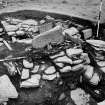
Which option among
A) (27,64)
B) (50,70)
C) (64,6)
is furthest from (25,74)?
(64,6)

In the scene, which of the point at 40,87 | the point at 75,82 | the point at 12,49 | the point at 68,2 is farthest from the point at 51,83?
the point at 68,2

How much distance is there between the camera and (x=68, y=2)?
6.35 metres

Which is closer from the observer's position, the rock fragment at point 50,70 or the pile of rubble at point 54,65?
the pile of rubble at point 54,65

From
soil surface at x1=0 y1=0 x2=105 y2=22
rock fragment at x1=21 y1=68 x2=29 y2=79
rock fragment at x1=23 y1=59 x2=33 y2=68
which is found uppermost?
soil surface at x1=0 y1=0 x2=105 y2=22

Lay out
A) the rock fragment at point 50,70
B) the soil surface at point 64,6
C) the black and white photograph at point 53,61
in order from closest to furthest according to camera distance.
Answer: the black and white photograph at point 53,61, the rock fragment at point 50,70, the soil surface at point 64,6

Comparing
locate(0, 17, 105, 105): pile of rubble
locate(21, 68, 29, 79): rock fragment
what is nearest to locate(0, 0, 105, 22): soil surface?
locate(0, 17, 105, 105): pile of rubble

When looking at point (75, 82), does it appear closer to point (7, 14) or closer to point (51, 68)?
point (51, 68)

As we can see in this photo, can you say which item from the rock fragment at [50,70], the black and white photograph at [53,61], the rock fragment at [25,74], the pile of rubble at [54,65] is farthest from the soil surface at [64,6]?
the rock fragment at [25,74]

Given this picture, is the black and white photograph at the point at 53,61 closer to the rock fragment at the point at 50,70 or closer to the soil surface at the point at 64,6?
the rock fragment at the point at 50,70

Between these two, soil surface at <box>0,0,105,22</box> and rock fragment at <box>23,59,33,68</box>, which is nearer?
rock fragment at <box>23,59,33,68</box>

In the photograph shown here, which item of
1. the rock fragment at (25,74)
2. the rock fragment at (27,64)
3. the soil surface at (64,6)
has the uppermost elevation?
the soil surface at (64,6)

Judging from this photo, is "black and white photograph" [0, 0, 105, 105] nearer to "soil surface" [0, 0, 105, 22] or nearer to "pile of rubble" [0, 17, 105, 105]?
"pile of rubble" [0, 17, 105, 105]

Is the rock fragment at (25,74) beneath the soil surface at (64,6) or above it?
beneath

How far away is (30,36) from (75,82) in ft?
4.92
